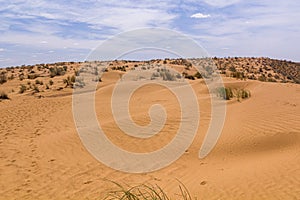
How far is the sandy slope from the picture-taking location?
6266 mm

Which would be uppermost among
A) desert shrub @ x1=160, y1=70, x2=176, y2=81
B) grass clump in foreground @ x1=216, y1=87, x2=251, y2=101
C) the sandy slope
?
desert shrub @ x1=160, y1=70, x2=176, y2=81

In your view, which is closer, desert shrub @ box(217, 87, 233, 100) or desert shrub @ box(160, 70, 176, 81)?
desert shrub @ box(217, 87, 233, 100)

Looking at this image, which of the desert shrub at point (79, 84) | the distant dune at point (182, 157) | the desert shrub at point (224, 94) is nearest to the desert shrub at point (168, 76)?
the desert shrub at point (79, 84)

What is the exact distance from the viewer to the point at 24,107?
1705cm

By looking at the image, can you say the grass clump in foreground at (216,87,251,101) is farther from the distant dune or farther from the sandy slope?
the sandy slope

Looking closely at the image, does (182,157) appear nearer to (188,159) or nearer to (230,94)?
(188,159)

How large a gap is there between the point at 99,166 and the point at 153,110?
5496mm

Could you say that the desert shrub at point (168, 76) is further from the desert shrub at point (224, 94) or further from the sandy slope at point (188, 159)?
the sandy slope at point (188, 159)

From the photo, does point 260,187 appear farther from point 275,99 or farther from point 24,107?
point 24,107

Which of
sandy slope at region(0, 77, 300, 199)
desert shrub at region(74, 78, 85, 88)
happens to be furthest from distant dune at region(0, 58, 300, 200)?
desert shrub at region(74, 78, 85, 88)

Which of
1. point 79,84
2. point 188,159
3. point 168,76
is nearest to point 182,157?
point 188,159

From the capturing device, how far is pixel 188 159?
8094mm

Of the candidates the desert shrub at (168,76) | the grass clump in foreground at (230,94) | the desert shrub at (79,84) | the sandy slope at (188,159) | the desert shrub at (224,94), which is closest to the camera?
the sandy slope at (188,159)

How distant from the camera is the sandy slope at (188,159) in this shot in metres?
6.27
